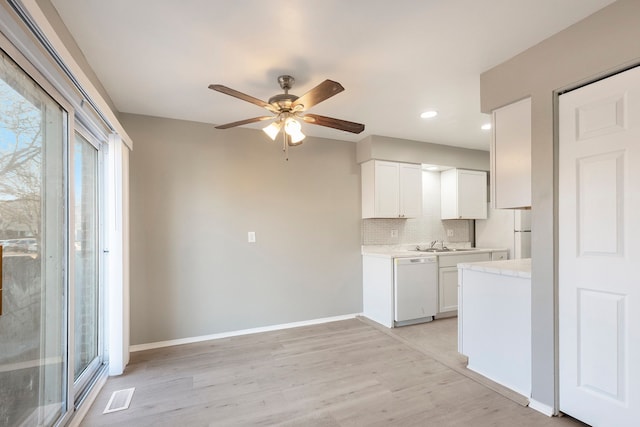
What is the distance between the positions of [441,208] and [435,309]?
66.6 inches

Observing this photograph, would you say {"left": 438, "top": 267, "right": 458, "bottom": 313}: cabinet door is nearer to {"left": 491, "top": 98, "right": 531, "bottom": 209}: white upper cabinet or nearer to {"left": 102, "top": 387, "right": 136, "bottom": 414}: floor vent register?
{"left": 491, "top": 98, "right": 531, "bottom": 209}: white upper cabinet

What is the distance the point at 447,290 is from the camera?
13.4ft

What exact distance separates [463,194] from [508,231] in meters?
0.85

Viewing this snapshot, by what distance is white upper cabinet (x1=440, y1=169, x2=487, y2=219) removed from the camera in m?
4.63

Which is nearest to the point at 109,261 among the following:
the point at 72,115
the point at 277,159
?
the point at 72,115

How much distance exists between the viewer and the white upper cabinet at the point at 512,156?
2.13 meters

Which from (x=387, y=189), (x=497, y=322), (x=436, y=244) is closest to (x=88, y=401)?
(x=497, y=322)

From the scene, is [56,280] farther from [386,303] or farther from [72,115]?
[386,303]

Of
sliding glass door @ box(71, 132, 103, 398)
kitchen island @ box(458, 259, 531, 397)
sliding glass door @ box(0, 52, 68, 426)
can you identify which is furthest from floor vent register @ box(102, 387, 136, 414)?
kitchen island @ box(458, 259, 531, 397)

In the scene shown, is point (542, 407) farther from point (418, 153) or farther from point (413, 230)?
point (418, 153)

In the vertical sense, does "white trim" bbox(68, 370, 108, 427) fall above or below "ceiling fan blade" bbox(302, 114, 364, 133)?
below

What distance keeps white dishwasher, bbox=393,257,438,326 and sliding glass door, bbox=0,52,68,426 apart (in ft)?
10.4

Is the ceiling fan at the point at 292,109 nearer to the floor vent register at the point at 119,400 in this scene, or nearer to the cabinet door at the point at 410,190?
the cabinet door at the point at 410,190

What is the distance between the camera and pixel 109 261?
104 inches
